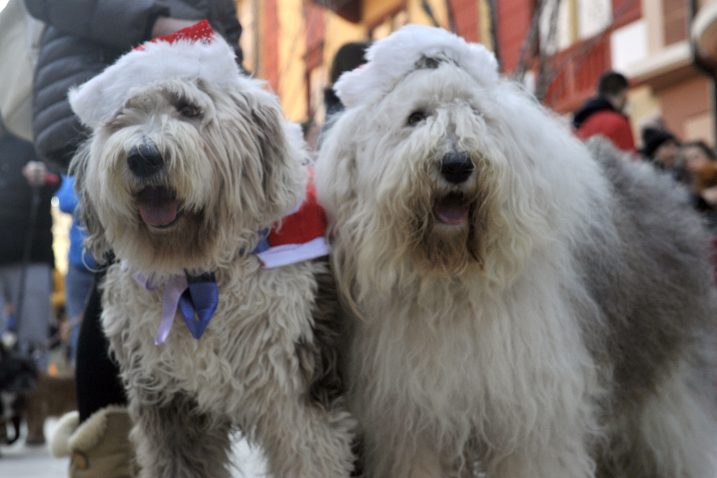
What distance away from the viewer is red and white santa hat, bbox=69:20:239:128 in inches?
124

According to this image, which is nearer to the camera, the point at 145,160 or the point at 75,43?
the point at 145,160

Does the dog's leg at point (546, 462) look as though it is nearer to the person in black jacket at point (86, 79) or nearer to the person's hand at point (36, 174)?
the person in black jacket at point (86, 79)

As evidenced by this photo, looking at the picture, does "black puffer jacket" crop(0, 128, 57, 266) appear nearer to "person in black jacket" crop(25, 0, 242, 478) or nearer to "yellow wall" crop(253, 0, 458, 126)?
"person in black jacket" crop(25, 0, 242, 478)

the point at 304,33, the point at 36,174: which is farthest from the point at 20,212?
the point at 304,33

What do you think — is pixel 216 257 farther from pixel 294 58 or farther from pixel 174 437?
pixel 294 58

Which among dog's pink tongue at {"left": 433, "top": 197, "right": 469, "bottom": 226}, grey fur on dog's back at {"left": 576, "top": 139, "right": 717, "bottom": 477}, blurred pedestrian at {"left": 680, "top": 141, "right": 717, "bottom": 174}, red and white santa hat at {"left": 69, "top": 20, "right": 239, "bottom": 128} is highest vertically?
red and white santa hat at {"left": 69, "top": 20, "right": 239, "bottom": 128}

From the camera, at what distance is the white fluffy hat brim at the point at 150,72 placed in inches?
124

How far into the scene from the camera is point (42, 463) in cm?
722

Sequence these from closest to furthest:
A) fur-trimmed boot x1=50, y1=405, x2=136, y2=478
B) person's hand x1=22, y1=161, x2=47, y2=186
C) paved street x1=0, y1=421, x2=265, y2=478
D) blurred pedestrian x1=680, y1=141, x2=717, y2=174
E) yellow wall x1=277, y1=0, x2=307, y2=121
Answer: paved street x1=0, y1=421, x2=265, y2=478 → fur-trimmed boot x1=50, y1=405, x2=136, y2=478 → blurred pedestrian x1=680, y1=141, x2=717, y2=174 → person's hand x1=22, y1=161, x2=47, y2=186 → yellow wall x1=277, y1=0, x2=307, y2=121

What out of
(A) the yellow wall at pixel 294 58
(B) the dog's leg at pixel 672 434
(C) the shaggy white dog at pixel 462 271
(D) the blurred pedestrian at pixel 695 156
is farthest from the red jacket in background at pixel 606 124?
(A) the yellow wall at pixel 294 58

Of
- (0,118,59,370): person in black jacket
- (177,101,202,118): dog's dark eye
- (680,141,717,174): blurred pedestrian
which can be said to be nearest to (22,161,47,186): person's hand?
(0,118,59,370): person in black jacket

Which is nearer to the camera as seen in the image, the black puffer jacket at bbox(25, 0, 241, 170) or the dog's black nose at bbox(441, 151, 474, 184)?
the dog's black nose at bbox(441, 151, 474, 184)

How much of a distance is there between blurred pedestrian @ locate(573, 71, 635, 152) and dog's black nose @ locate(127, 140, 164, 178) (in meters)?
3.82

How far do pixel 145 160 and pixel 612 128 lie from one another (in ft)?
14.3
